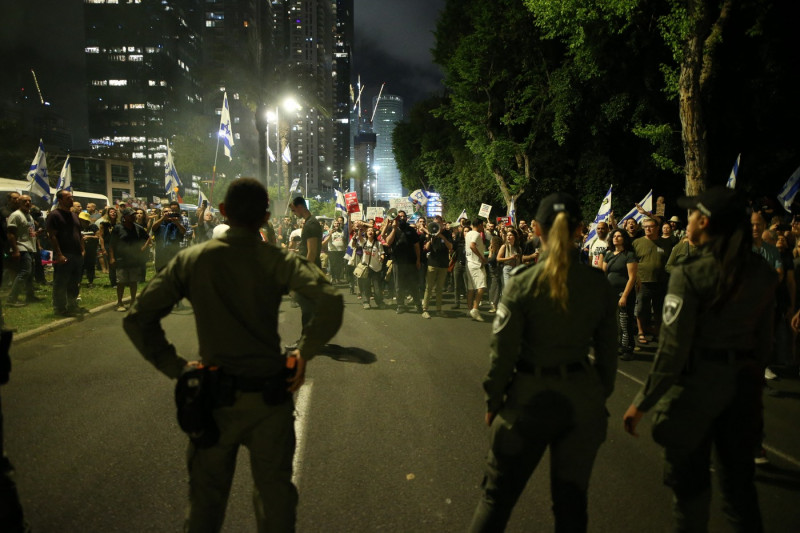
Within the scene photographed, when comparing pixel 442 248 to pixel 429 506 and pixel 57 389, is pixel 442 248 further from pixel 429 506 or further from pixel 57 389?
pixel 429 506

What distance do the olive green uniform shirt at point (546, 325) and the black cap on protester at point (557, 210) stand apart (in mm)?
213

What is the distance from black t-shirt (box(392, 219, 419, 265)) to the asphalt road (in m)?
4.36

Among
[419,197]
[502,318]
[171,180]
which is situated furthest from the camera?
[419,197]

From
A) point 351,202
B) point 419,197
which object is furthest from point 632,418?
point 419,197

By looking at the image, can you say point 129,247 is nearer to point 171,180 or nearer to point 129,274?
point 129,274

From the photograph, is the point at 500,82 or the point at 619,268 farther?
the point at 500,82

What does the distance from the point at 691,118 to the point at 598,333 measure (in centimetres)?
1471

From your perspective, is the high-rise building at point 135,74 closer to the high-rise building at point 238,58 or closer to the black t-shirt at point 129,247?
the high-rise building at point 238,58

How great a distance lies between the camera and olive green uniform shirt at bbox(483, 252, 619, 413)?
230cm

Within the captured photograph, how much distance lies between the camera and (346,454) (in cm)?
418

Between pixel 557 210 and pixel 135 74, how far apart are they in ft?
571

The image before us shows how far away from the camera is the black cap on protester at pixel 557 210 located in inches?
95.3

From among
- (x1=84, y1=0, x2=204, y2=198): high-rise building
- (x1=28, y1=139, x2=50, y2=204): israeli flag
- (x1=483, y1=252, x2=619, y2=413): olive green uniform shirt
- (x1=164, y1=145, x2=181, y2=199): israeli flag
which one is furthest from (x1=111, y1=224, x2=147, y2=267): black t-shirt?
Answer: (x1=84, y1=0, x2=204, y2=198): high-rise building

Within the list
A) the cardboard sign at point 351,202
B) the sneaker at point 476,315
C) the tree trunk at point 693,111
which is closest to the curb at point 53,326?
the sneaker at point 476,315
